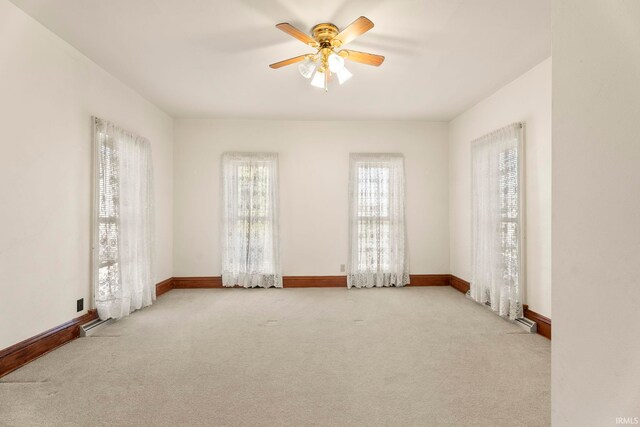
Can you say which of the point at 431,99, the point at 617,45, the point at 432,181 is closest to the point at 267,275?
the point at 432,181

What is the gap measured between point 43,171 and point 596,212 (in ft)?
12.0

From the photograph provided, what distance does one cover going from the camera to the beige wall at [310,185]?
5316 millimetres

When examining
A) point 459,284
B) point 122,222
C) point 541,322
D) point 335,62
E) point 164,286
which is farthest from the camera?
point 459,284

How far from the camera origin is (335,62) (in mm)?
2773

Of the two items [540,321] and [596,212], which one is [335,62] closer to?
[596,212]

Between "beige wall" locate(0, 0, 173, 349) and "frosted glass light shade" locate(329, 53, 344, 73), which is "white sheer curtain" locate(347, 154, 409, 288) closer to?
"frosted glass light shade" locate(329, 53, 344, 73)

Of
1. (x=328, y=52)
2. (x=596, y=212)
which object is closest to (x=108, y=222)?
(x=328, y=52)

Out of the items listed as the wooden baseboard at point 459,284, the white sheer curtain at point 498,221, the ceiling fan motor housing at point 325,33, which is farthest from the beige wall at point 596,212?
the wooden baseboard at point 459,284

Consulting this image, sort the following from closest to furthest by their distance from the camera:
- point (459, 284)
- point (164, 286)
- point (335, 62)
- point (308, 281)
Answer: point (335, 62) < point (164, 286) < point (459, 284) < point (308, 281)

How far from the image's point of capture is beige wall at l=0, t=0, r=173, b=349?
2465 millimetres

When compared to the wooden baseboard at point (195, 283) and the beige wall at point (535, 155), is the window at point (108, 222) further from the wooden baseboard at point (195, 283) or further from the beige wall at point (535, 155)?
the beige wall at point (535, 155)

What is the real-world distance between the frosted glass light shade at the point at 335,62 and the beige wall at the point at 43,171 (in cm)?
247

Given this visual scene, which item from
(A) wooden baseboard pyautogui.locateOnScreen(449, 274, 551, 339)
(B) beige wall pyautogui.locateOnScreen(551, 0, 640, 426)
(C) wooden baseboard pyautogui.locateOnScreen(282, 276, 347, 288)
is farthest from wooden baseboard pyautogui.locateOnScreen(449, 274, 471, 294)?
(B) beige wall pyautogui.locateOnScreen(551, 0, 640, 426)

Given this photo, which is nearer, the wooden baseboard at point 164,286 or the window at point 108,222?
the window at point 108,222
